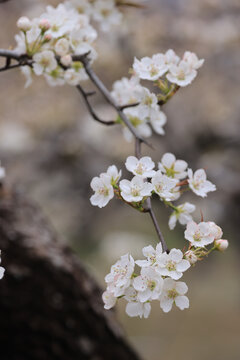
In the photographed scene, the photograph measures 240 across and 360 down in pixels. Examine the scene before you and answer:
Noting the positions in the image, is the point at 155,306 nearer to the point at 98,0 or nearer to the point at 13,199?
the point at 13,199

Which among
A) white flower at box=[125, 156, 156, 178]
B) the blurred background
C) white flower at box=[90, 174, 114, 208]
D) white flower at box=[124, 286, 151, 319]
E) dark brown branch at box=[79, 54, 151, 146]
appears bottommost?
the blurred background

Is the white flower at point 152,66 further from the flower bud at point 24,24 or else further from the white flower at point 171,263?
the white flower at point 171,263

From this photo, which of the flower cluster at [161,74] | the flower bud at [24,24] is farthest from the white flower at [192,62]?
the flower bud at [24,24]

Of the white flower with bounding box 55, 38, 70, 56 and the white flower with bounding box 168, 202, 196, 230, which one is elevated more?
the white flower with bounding box 55, 38, 70, 56

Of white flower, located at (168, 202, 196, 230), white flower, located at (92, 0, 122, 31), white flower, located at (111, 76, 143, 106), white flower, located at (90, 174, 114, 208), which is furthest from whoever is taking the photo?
white flower, located at (92, 0, 122, 31)

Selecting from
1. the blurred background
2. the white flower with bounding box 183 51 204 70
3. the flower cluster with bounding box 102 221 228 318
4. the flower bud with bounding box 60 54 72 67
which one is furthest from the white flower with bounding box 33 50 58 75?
the blurred background

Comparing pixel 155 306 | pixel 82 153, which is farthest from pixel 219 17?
pixel 155 306

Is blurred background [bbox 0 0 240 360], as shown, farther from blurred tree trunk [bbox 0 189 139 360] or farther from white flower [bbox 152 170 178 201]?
white flower [bbox 152 170 178 201]
